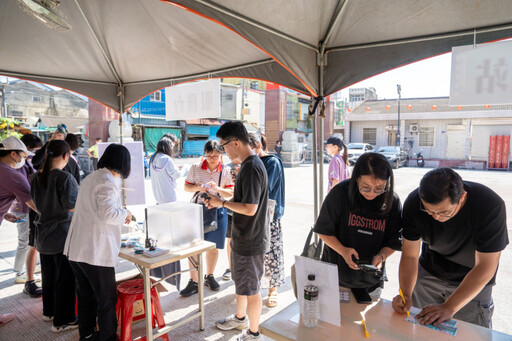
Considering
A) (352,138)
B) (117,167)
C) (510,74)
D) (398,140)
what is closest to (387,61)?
(510,74)

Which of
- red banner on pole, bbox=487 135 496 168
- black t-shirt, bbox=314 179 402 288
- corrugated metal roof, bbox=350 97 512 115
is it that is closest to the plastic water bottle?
black t-shirt, bbox=314 179 402 288

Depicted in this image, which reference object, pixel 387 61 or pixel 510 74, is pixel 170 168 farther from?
pixel 510 74

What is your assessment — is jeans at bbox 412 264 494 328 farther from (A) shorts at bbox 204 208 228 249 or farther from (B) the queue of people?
(A) shorts at bbox 204 208 228 249

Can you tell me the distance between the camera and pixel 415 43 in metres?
2.54

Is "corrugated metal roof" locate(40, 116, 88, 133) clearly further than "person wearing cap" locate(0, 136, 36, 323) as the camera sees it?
Yes

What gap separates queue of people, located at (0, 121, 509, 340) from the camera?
1453 mm

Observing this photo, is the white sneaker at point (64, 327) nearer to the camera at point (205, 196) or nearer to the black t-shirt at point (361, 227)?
the camera at point (205, 196)

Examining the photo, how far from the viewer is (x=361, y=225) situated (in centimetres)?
170

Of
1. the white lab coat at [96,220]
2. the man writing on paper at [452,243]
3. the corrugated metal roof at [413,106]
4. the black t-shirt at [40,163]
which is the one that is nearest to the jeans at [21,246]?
the black t-shirt at [40,163]

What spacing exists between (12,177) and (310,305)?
Result: 289 centimetres

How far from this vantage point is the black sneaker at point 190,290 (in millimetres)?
3188

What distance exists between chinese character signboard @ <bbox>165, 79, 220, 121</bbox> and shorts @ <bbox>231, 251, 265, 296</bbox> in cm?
178

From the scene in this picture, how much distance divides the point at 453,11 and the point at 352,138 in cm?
2668

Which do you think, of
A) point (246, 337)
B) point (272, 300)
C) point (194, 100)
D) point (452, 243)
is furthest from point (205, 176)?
point (452, 243)
